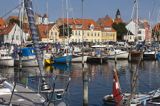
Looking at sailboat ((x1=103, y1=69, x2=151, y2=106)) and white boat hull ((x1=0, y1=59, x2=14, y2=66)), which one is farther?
white boat hull ((x1=0, y1=59, x2=14, y2=66))

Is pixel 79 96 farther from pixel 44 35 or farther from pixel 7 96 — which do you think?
pixel 44 35

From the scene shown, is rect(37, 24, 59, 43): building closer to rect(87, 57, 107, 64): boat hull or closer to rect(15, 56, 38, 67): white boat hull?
rect(87, 57, 107, 64): boat hull

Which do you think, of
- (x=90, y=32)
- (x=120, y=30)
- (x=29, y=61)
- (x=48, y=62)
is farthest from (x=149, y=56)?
(x=120, y=30)

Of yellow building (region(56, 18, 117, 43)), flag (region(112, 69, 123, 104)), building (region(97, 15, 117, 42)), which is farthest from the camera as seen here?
building (region(97, 15, 117, 42))

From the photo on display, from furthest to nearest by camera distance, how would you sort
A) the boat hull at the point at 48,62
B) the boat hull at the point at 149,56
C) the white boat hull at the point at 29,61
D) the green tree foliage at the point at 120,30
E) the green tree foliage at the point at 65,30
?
1. the green tree foliage at the point at 120,30
2. the green tree foliage at the point at 65,30
3. the boat hull at the point at 149,56
4. the boat hull at the point at 48,62
5. the white boat hull at the point at 29,61

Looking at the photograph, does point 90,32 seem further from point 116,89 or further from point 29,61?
point 116,89

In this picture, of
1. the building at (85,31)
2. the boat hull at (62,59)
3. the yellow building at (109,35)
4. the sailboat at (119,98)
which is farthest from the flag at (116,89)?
the yellow building at (109,35)

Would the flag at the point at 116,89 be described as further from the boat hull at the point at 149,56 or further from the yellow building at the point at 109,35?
the yellow building at the point at 109,35

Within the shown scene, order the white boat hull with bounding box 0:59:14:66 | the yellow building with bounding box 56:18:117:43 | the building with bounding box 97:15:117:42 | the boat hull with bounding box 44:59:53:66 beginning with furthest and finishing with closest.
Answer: the building with bounding box 97:15:117:42 < the yellow building with bounding box 56:18:117:43 < the boat hull with bounding box 44:59:53:66 < the white boat hull with bounding box 0:59:14:66

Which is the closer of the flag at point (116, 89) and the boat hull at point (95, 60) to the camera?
the flag at point (116, 89)

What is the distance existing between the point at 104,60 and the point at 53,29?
65.9 meters

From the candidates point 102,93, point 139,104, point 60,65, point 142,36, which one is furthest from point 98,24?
point 139,104

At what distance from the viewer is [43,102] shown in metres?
14.4

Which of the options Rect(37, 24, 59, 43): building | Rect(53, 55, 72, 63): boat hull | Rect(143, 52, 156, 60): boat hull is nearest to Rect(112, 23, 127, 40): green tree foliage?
Rect(37, 24, 59, 43): building
